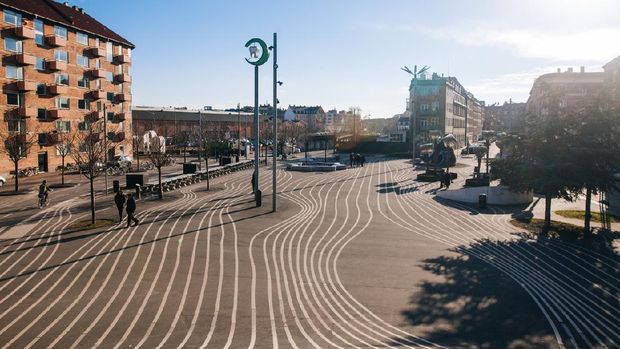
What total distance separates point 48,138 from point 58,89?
17.4 feet

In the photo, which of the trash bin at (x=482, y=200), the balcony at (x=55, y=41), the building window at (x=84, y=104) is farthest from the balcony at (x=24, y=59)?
the trash bin at (x=482, y=200)

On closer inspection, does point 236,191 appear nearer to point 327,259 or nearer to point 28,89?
point 327,259

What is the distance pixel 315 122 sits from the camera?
168 metres

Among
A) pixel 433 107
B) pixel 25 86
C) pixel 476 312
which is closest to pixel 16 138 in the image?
pixel 25 86

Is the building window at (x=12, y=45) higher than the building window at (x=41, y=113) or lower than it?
higher

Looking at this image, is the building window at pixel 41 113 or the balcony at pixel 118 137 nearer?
the building window at pixel 41 113

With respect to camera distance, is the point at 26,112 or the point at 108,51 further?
the point at 108,51

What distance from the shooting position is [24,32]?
43.7 meters

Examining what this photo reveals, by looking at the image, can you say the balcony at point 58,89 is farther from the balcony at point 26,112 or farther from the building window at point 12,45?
the building window at point 12,45

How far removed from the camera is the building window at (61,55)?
160 feet

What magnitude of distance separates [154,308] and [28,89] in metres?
41.4

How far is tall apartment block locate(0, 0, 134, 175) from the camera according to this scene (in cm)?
4328

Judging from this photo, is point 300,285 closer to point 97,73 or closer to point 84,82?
point 84,82

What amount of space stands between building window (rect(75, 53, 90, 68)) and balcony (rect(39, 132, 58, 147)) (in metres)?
9.56
